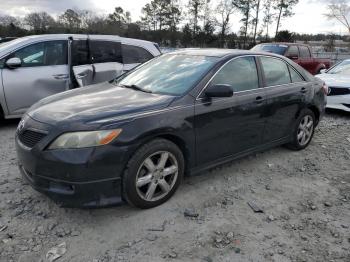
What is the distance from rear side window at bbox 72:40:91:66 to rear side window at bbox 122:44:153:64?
85 centimetres

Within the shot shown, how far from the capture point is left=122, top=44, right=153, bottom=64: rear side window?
23.1 ft

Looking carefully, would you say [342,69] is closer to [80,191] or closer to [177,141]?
[177,141]

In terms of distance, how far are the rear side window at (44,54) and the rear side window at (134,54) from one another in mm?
1275

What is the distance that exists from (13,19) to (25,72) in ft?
146

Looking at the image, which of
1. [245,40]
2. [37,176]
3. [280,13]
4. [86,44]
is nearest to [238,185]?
[37,176]

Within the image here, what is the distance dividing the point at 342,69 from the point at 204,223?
7.27 metres

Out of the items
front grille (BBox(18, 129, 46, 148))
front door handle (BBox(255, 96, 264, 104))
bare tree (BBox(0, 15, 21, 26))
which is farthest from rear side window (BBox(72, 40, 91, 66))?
bare tree (BBox(0, 15, 21, 26))

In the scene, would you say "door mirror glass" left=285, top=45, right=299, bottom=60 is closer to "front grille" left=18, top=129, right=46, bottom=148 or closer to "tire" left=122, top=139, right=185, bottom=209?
"tire" left=122, top=139, right=185, bottom=209

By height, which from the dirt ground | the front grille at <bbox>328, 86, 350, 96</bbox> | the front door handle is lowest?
the dirt ground

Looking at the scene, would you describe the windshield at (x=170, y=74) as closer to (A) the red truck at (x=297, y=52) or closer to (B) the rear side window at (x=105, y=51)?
(B) the rear side window at (x=105, y=51)

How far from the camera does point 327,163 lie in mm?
4848

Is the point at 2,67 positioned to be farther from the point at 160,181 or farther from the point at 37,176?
the point at 160,181

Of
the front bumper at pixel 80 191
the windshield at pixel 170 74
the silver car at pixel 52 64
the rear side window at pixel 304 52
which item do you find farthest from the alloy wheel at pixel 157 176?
the rear side window at pixel 304 52

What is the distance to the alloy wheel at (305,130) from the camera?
5125 millimetres
